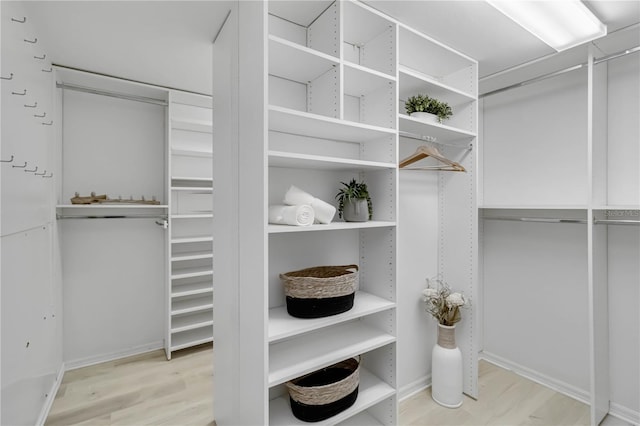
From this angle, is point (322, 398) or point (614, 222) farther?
point (614, 222)

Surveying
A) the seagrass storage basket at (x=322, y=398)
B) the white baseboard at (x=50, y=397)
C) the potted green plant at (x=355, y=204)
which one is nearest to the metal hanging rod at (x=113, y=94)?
the potted green plant at (x=355, y=204)

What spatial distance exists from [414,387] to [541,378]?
3.55ft

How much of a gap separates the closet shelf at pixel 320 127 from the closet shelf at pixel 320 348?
1.15m

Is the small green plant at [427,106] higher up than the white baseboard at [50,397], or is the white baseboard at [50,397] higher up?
the small green plant at [427,106]

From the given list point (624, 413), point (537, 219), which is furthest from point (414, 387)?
point (537, 219)

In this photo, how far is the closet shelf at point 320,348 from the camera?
4.63ft

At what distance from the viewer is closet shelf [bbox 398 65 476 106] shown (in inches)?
75.0

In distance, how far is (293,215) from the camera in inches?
54.9

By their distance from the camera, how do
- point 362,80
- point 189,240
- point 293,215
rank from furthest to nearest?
point 189,240, point 362,80, point 293,215

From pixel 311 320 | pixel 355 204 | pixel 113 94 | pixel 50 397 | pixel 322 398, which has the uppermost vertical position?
pixel 113 94

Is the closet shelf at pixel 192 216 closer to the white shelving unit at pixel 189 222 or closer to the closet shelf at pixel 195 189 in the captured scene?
the white shelving unit at pixel 189 222

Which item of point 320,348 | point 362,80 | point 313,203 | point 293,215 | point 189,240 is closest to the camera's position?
point 293,215

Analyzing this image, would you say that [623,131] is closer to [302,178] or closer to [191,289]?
[302,178]

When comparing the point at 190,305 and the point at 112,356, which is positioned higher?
the point at 190,305
